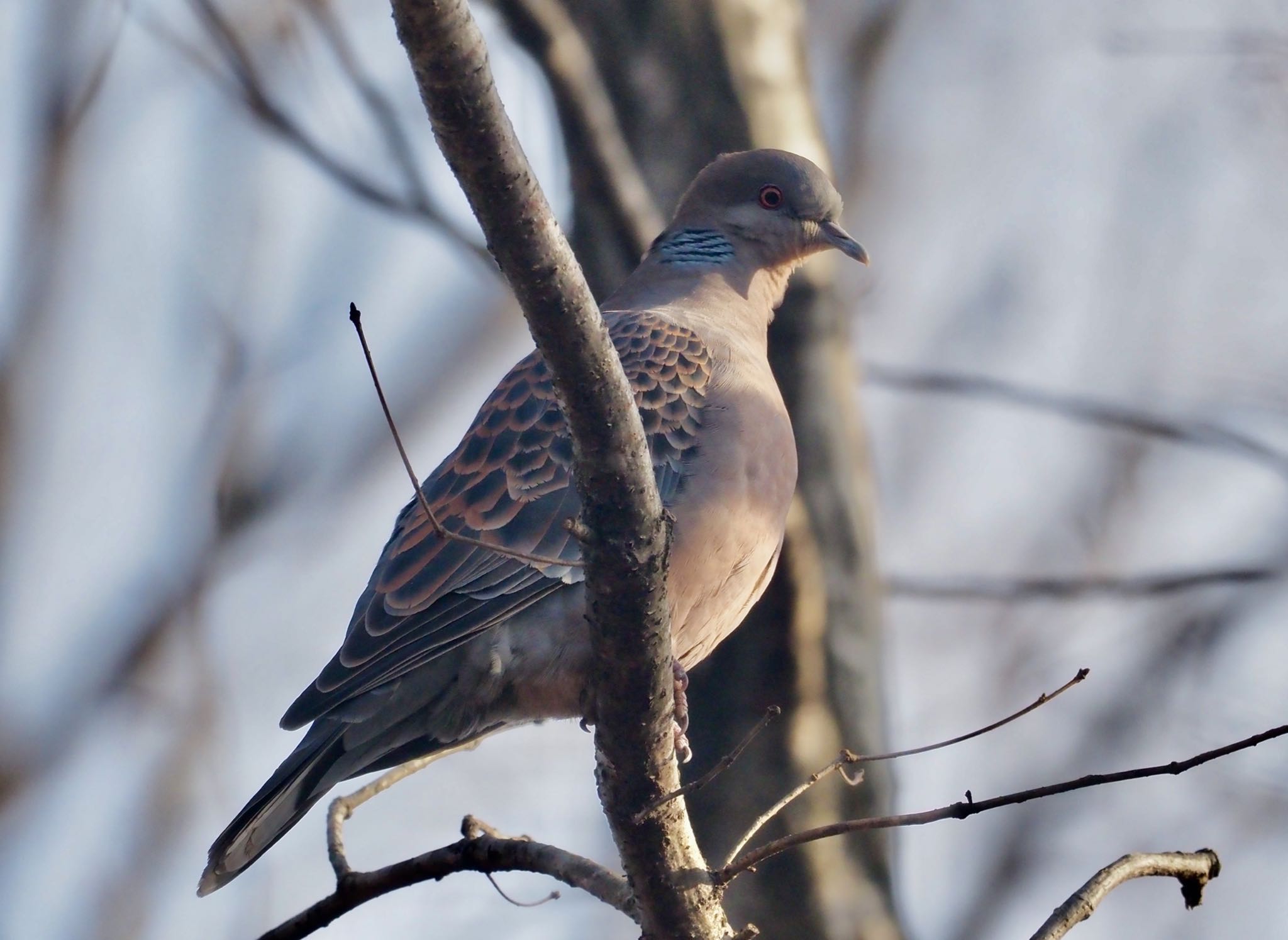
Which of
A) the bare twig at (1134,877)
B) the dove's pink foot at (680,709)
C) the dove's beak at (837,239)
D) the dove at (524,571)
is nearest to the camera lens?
the bare twig at (1134,877)

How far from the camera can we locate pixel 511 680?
11.5 feet

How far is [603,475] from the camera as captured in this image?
2418 mm

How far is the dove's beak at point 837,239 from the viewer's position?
475cm

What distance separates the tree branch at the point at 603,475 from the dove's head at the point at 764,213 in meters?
2.10

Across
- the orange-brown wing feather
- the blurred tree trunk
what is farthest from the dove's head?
the orange-brown wing feather

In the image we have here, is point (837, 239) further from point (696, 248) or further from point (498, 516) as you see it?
point (498, 516)

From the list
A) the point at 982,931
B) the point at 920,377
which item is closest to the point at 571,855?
the point at 920,377

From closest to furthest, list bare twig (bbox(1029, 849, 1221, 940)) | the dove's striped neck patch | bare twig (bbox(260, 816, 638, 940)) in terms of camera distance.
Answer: bare twig (bbox(1029, 849, 1221, 940)) < bare twig (bbox(260, 816, 638, 940)) < the dove's striped neck patch

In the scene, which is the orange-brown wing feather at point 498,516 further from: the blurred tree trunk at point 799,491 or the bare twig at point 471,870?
the blurred tree trunk at point 799,491

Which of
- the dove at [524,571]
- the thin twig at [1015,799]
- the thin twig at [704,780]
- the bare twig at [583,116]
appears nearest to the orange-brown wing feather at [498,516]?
the dove at [524,571]

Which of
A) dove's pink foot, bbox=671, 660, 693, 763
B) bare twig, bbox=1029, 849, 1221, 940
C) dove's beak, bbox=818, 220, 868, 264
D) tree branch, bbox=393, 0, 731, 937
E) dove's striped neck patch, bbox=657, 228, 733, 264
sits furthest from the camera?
dove's beak, bbox=818, 220, 868, 264

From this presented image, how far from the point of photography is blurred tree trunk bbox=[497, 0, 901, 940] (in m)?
4.77

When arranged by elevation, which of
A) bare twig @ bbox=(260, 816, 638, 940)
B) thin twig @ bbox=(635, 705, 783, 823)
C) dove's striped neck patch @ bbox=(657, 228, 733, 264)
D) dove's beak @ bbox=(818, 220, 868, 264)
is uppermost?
dove's beak @ bbox=(818, 220, 868, 264)

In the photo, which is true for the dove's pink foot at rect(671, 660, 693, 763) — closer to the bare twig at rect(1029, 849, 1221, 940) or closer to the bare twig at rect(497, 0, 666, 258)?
the bare twig at rect(1029, 849, 1221, 940)
